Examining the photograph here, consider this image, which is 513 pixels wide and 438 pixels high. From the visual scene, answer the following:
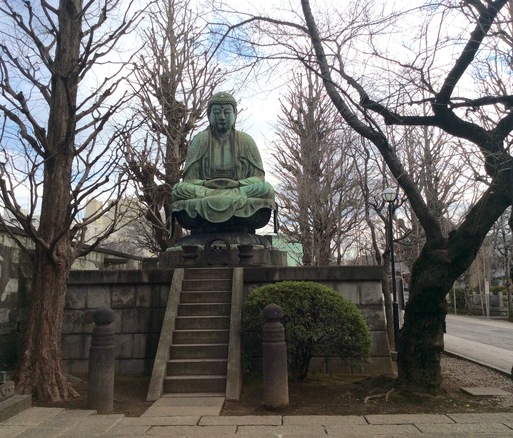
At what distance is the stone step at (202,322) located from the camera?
25.9 ft

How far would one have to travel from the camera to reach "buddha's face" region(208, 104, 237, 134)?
11.3 meters

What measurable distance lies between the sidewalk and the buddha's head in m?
7.05

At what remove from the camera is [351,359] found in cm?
727

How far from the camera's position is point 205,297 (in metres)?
8.52

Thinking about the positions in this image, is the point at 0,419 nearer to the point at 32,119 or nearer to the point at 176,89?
the point at 32,119

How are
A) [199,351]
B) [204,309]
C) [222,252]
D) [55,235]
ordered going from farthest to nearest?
[222,252] → [204,309] → [199,351] → [55,235]

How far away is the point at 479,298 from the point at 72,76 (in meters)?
35.7

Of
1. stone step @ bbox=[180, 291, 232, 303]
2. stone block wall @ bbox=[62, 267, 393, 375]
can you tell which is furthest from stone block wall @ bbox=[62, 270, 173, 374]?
stone step @ bbox=[180, 291, 232, 303]

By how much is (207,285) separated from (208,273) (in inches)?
13.1

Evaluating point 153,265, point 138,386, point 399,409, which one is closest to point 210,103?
point 153,265

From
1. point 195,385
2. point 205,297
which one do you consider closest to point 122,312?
point 205,297

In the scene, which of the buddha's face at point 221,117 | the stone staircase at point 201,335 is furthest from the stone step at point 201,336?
the buddha's face at point 221,117

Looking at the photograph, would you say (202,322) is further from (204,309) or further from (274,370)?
(274,370)

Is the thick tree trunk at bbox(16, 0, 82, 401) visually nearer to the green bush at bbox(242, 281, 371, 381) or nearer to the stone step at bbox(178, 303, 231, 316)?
the stone step at bbox(178, 303, 231, 316)
